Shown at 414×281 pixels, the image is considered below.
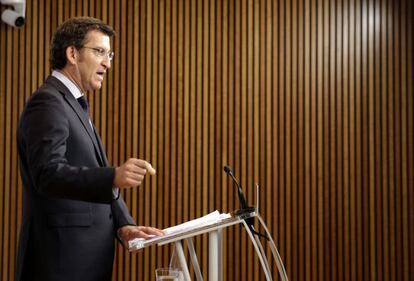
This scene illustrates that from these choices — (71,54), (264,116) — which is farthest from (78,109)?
(264,116)

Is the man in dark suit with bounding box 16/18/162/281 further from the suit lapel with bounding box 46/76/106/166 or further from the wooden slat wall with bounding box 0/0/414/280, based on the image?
the wooden slat wall with bounding box 0/0/414/280

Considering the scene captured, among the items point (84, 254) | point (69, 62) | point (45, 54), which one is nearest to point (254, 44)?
point (45, 54)

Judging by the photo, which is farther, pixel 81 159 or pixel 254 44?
pixel 254 44

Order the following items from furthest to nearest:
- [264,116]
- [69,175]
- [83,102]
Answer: [264,116]
[83,102]
[69,175]

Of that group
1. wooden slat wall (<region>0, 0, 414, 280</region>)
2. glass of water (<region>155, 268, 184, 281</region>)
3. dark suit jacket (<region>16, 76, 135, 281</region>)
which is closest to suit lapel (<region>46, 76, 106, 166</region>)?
dark suit jacket (<region>16, 76, 135, 281</region>)

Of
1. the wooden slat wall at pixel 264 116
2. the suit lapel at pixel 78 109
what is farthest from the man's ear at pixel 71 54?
the wooden slat wall at pixel 264 116

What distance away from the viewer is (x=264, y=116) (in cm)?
496

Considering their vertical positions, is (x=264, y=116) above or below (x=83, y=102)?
above

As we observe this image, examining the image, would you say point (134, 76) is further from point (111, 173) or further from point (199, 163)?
point (111, 173)

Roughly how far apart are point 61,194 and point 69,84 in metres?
0.60

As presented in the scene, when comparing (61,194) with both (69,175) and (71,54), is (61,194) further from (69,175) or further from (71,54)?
(71,54)

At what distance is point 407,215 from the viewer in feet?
16.2

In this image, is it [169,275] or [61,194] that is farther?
[169,275]

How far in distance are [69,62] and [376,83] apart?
318 cm
